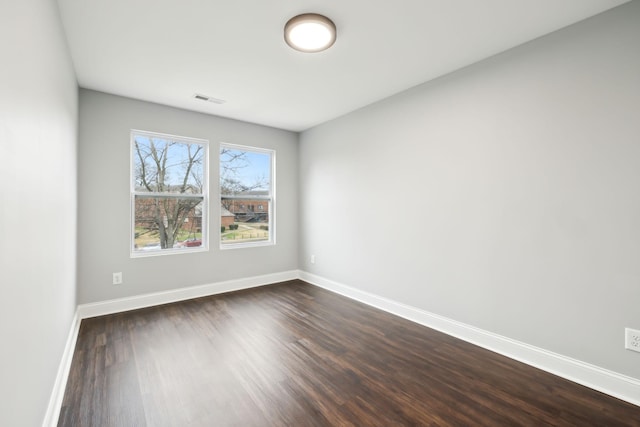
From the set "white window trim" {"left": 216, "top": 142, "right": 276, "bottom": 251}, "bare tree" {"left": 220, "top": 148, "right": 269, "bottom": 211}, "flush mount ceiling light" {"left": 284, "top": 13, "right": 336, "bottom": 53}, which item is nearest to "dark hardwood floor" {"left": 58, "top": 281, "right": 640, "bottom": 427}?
"white window trim" {"left": 216, "top": 142, "right": 276, "bottom": 251}

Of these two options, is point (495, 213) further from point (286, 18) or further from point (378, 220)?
point (286, 18)

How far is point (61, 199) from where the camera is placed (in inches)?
85.0

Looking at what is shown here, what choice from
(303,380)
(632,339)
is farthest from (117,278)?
(632,339)

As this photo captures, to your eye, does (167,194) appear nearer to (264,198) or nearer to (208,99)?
(208,99)

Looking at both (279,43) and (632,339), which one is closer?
(632,339)

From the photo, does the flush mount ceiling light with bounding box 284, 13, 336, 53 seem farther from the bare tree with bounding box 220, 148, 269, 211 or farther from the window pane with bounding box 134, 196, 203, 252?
the window pane with bounding box 134, 196, 203, 252

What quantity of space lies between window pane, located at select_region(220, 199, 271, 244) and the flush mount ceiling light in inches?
106

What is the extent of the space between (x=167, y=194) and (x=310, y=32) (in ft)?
9.26

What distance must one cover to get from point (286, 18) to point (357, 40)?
0.61 meters

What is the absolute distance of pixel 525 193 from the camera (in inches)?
94.7

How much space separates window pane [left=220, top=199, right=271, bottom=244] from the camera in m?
4.37

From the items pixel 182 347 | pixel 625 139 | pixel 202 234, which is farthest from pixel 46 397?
pixel 625 139

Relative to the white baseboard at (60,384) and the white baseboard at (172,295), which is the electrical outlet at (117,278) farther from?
the white baseboard at (60,384)

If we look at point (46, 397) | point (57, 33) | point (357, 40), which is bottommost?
point (46, 397)
